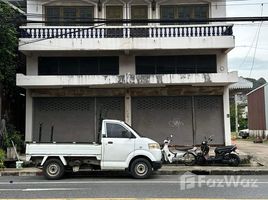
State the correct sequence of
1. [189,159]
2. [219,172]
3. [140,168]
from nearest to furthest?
[140,168] < [219,172] < [189,159]

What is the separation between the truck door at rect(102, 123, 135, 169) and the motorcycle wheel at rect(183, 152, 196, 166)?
468 cm

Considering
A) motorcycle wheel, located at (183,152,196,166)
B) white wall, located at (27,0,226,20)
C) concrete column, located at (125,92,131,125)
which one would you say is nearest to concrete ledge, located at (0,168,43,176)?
motorcycle wheel, located at (183,152,196,166)

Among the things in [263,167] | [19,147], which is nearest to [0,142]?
[19,147]

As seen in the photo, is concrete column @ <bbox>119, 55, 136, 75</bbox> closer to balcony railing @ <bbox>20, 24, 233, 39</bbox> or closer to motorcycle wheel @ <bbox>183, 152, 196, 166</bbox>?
balcony railing @ <bbox>20, 24, 233, 39</bbox>

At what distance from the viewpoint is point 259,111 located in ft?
150

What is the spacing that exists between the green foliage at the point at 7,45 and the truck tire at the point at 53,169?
25.8 feet

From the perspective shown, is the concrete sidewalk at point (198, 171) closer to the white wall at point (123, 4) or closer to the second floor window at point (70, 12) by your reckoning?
the white wall at point (123, 4)

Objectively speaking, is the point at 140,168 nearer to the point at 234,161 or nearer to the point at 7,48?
the point at 234,161

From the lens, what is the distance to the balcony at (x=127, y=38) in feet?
71.1

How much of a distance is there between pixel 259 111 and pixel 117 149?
34201 mm

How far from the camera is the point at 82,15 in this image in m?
23.3

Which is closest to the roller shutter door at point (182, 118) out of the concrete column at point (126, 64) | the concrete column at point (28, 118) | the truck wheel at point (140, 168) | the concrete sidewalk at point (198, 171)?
the concrete column at point (126, 64)

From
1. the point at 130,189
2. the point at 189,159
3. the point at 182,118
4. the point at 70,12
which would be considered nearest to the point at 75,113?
the point at 70,12

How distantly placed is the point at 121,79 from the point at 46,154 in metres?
7.84
